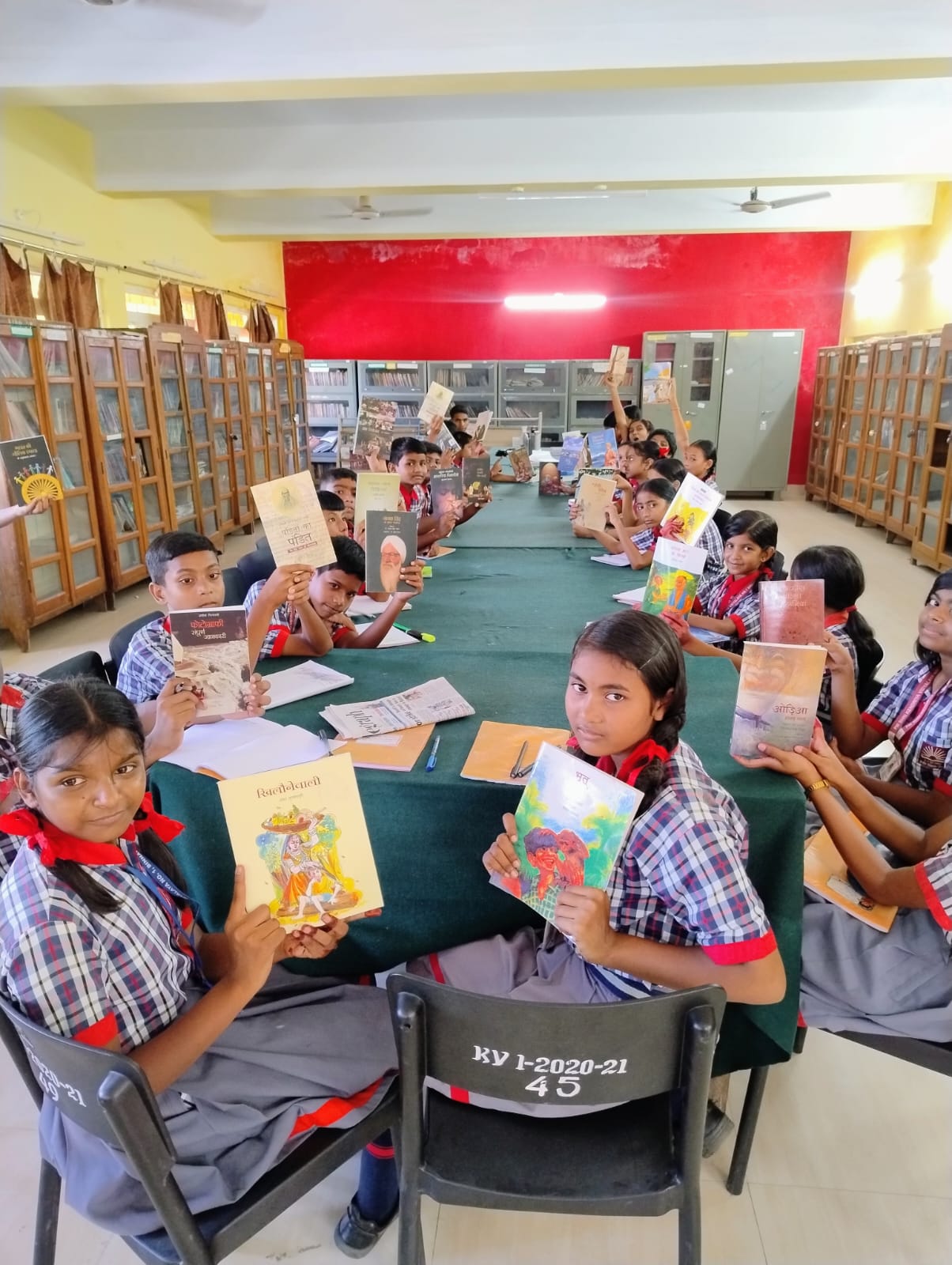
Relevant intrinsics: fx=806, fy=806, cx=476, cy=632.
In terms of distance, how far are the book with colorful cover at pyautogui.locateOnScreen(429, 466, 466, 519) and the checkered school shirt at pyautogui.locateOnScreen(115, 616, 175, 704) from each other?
2.23 m

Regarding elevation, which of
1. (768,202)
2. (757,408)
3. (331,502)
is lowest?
(331,502)

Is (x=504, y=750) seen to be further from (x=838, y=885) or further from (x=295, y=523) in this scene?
(x=295, y=523)

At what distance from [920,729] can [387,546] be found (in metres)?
1.54

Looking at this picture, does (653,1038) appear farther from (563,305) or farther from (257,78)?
(563,305)

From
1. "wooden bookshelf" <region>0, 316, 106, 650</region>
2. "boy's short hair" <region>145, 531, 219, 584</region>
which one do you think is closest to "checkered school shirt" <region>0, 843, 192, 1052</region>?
"boy's short hair" <region>145, 531, 219, 584</region>

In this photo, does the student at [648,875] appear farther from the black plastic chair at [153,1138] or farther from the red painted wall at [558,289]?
the red painted wall at [558,289]

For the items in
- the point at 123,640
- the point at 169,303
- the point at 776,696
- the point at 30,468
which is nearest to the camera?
the point at 776,696

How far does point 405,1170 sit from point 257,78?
16.6ft

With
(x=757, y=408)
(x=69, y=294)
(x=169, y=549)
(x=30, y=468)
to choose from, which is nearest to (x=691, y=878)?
(x=169, y=549)

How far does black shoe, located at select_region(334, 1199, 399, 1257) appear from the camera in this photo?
4.93ft

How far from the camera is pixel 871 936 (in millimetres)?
1486

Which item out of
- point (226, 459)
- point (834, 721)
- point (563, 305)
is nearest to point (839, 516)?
point (563, 305)

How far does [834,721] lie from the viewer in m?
2.05

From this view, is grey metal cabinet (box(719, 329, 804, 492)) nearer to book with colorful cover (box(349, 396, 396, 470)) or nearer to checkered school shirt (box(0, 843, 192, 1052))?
book with colorful cover (box(349, 396, 396, 470))
